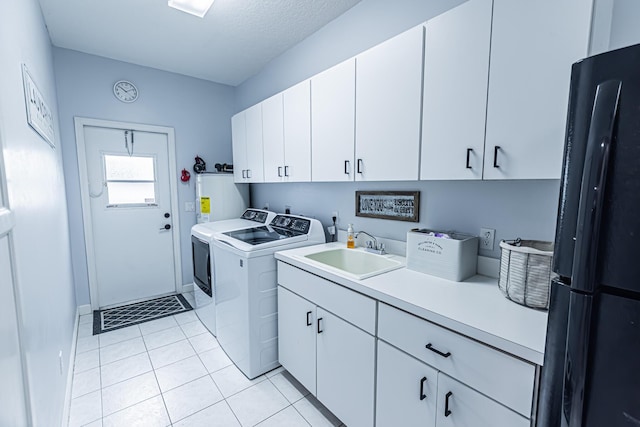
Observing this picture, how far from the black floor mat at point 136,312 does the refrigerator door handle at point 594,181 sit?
3456mm

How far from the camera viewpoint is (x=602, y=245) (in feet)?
1.85

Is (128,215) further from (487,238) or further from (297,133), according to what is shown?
(487,238)

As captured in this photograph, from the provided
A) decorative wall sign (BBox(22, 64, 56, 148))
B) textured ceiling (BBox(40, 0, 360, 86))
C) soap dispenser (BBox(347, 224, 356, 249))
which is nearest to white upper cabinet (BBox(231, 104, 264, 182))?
textured ceiling (BBox(40, 0, 360, 86))

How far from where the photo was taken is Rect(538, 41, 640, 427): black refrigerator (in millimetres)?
534

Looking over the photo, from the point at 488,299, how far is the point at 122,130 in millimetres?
3720

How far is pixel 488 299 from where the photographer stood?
3.96 ft

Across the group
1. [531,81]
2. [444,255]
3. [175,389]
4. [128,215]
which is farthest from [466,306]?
[128,215]

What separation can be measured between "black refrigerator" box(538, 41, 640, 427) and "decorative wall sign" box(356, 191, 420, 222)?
3.90ft

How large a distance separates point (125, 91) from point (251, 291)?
8.95 ft

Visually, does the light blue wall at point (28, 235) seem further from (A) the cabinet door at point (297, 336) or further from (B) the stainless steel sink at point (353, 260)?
(B) the stainless steel sink at point (353, 260)

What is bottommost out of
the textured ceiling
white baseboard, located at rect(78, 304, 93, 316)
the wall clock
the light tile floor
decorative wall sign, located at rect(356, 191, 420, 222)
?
the light tile floor

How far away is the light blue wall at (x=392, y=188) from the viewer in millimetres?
1360

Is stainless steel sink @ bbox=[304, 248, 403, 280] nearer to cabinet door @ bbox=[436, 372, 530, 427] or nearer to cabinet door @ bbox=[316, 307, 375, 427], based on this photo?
cabinet door @ bbox=[316, 307, 375, 427]

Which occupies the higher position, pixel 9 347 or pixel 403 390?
pixel 9 347
